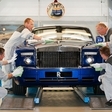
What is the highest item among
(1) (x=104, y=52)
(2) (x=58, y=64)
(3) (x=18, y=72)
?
(1) (x=104, y=52)

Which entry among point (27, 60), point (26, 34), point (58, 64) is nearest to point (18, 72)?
point (27, 60)

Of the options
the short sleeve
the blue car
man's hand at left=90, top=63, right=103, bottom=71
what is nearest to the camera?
man's hand at left=90, top=63, right=103, bottom=71

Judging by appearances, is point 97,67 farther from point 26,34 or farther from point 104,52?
point 26,34

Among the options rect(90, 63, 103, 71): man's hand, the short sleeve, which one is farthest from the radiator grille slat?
the short sleeve

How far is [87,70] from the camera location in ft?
21.1

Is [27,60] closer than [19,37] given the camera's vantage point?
Yes

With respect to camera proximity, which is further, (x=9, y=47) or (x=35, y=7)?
(x=35, y=7)

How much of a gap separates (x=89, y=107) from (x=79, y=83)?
1.59ft

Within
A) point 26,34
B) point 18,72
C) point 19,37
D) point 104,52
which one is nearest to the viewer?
point 104,52

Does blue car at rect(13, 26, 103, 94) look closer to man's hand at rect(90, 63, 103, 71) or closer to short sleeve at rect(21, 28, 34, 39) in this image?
man's hand at rect(90, 63, 103, 71)

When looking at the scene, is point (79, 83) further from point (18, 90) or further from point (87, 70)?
point (18, 90)

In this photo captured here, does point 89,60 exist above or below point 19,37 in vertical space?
below

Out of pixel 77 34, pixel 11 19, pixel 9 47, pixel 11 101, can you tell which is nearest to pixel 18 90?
pixel 11 101

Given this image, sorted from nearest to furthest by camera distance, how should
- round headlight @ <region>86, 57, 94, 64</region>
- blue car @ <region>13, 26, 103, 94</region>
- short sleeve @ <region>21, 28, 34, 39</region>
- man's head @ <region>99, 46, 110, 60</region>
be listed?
man's head @ <region>99, 46, 110, 60</region> < blue car @ <region>13, 26, 103, 94</region> < round headlight @ <region>86, 57, 94, 64</region> < short sleeve @ <region>21, 28, 34, 39</region>
